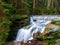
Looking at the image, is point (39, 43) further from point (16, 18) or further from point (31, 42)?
point (16, 18)

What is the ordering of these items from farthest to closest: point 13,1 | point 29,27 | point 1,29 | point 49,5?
point 49,5
point 13,1
point 29,27
point 1,29

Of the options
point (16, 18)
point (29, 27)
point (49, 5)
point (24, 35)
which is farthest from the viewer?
point (49, 5)

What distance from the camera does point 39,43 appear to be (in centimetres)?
1076

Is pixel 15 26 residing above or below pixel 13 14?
below

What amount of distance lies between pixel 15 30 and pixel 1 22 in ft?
7.65

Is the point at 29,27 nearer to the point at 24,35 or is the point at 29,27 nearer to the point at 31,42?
the point at 24,35

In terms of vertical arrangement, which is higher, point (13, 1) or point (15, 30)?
point (13, 1)

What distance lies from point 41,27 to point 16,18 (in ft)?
8.80

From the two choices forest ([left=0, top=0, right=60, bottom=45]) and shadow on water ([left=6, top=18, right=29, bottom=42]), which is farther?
shadow on water ([left=6, top=18, right=29, bottom=42])

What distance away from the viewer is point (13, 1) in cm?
1883

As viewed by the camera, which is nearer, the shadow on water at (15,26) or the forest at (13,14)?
the forest at (13,14)

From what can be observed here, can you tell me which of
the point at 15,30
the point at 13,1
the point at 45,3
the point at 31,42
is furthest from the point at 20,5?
the point at 31,42

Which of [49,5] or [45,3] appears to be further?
[45,3]

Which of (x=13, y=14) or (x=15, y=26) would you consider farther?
(x=13, y=14)
